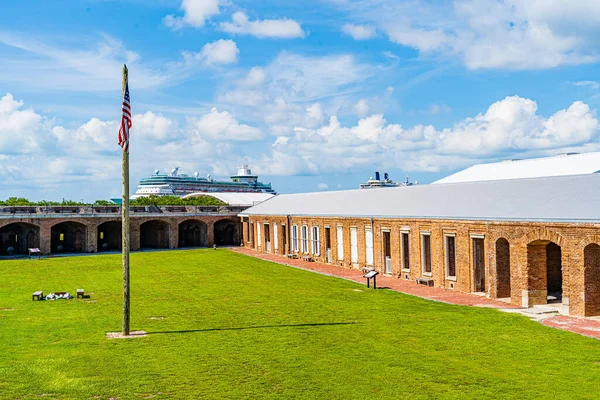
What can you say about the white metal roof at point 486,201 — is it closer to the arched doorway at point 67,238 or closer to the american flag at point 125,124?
the american flag at point 125,124

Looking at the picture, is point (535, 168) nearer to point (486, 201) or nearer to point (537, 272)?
point (486, 201)

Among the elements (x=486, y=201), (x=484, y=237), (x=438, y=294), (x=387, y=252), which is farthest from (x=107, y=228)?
(x=484, y=237)

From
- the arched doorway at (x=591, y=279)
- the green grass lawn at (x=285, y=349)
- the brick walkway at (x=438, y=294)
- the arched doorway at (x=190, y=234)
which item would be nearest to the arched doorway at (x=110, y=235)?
the arched doorway at (x=190, y=234)

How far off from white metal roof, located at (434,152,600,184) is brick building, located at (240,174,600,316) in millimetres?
7672

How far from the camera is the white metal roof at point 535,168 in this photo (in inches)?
1282

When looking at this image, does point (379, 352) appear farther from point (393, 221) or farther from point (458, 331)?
point (393, 221)

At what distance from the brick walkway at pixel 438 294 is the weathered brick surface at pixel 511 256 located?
0.52 m

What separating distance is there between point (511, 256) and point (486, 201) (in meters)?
4.01

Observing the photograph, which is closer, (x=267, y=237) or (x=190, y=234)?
(x=267, y=237)

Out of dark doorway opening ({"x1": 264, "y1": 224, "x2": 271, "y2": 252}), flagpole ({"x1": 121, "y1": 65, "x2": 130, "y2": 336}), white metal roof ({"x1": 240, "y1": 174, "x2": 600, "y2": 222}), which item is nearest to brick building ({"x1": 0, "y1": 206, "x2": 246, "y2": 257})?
dark doorway opening ({"x1": 264, "y1": 224, "x2": 271, "y2": 252})

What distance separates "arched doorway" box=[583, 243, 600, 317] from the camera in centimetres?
1755

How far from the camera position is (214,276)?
30.2 meters

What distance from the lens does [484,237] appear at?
22.2 metres

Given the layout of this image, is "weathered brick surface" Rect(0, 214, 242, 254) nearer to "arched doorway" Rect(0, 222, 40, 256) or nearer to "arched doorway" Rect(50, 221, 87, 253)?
"arched doorway" Rect(50, 221, 87, 253)
